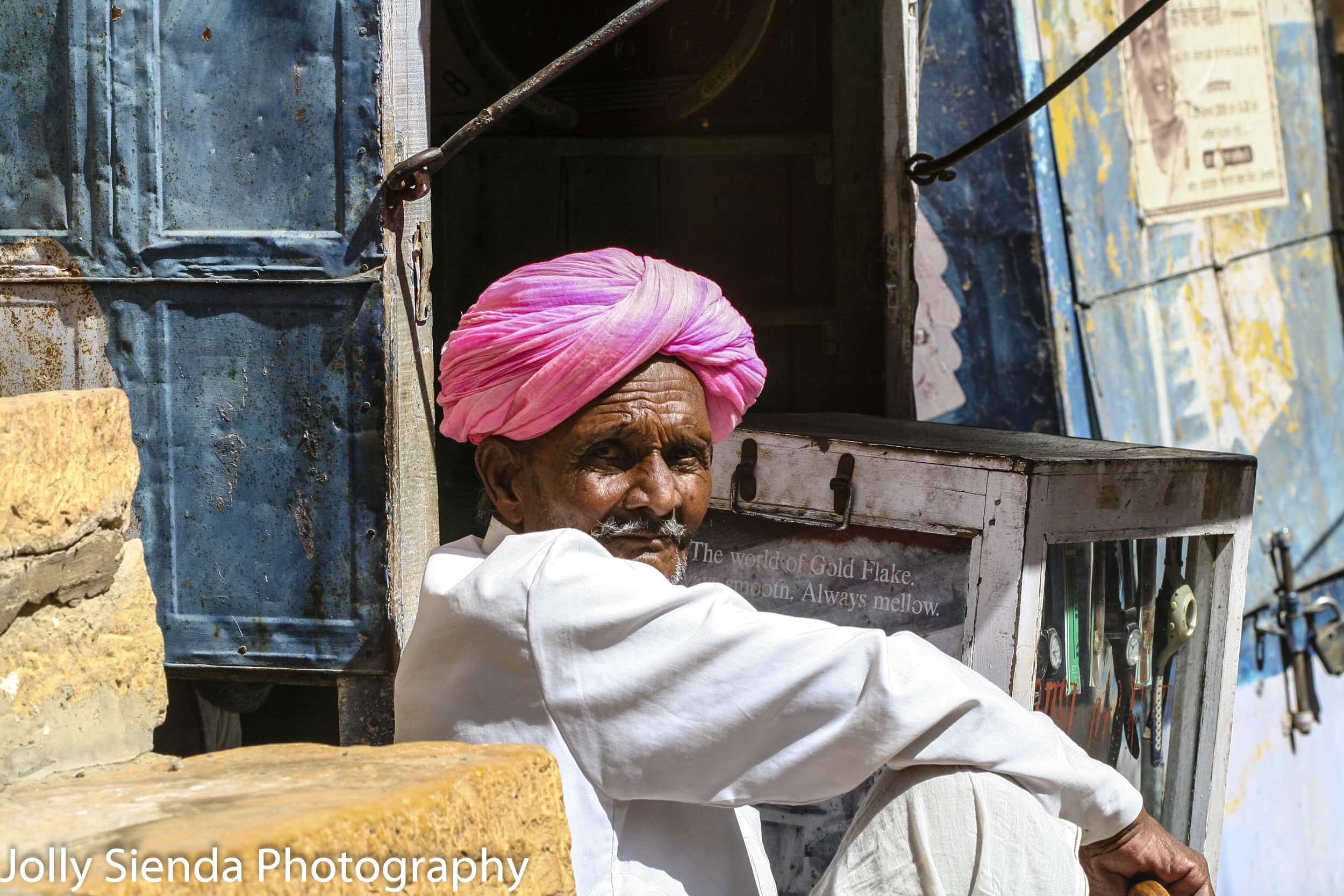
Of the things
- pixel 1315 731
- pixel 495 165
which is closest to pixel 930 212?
pixel 495 165

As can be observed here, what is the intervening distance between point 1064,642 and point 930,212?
1928 millimetres

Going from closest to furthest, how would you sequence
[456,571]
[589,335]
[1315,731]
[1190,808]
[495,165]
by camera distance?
[456,571]
[589,335]
[1190,808]
[495,165]
[1315,731]

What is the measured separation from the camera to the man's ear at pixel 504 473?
1.72 m

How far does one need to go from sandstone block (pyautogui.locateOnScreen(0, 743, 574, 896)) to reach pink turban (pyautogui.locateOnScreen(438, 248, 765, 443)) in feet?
1.68

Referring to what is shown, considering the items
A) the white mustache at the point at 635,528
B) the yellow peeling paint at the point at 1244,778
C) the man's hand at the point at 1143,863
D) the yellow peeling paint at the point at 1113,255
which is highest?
the yellow peeling paint at the point at 1113,255

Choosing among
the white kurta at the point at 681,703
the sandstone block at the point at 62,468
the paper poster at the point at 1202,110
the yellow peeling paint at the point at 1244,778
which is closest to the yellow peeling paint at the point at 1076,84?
the paper poster at the point at 1202,110

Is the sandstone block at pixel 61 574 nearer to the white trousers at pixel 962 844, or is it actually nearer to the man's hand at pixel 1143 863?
the white trousers at pixel 962 844

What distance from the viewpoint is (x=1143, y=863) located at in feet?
4.94

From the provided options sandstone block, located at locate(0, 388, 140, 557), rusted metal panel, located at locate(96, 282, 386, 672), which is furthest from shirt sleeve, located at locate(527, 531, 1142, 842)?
rusted metal panel, located at locate(96, 282, 386, 672)

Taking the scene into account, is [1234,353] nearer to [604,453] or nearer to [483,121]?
[483,121]

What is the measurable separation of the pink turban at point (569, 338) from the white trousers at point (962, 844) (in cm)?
65

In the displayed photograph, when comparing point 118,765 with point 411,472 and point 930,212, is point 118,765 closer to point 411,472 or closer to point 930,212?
point 411,472

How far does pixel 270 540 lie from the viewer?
2311mm

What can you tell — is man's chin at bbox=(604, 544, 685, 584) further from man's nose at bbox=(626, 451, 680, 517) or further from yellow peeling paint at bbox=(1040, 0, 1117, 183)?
yellow peeling paint at bbox=(1040, 0, 1117, 183)
